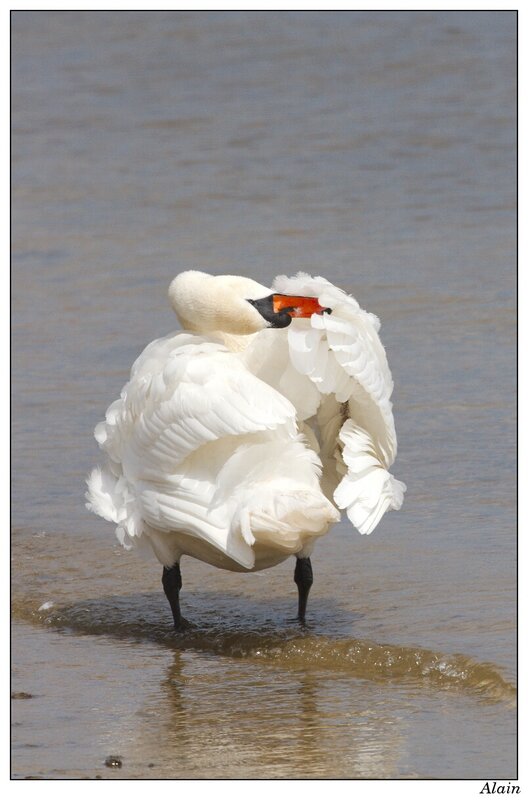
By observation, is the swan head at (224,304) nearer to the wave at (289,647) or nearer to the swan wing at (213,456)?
the swan wing at (213,456)

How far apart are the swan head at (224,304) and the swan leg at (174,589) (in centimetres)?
101

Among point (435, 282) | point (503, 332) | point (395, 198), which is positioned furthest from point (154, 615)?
point (395, 198)

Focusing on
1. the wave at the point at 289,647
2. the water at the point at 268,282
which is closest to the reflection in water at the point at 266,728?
the water at the point at 268,282

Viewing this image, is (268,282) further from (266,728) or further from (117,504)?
(266,728)

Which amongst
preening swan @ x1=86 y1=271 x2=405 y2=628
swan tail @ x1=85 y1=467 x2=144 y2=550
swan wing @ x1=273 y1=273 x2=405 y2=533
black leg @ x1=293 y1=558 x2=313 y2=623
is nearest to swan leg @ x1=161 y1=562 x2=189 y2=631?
preening swan @ x1=86 y1=271 x2=405 y2=628

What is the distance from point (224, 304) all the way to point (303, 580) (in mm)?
1193

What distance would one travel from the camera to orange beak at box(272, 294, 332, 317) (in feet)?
18.8

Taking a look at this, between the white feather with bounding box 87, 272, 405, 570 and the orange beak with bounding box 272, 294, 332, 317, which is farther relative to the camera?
the orange beak with bounding box 272, 294, 332, 317

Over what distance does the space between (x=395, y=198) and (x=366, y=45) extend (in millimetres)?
4386

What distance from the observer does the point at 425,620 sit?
6047 millimetres

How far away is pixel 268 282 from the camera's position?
10.2m

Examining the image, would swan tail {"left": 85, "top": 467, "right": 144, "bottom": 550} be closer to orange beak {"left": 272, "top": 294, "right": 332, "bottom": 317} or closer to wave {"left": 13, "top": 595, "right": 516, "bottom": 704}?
wave {"left": 13, "top": 595, "right": 516, "bottom": 704}

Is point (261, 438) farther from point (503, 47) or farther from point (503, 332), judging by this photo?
point (503, 47)

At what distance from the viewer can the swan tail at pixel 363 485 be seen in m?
5.54
